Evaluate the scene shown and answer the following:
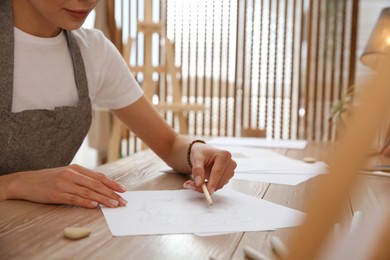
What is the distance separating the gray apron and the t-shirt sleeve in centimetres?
12

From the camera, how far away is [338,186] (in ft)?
0.78

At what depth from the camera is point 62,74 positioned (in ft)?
4.18

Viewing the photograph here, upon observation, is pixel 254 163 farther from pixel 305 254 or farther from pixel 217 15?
pixel 217 15

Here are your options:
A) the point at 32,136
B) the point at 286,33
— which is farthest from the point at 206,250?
the point at 286,33

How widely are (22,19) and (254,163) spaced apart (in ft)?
2.42

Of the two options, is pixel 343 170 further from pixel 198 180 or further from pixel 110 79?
pixel 110 79

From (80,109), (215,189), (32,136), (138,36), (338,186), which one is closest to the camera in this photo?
(338,186)

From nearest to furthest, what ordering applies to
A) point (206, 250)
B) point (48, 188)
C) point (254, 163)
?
point (206, 250) < point (48, 188) < point (254, 163)

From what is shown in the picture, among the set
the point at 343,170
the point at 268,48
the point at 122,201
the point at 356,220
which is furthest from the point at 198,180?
the point at 268,48

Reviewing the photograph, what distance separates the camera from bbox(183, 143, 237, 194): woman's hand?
0.94 m

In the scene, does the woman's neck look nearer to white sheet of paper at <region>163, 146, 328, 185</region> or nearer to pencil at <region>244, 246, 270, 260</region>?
white sheet of paper at <region>163, 146, 328, 185</region>

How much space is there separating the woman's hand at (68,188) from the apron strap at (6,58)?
0.31m

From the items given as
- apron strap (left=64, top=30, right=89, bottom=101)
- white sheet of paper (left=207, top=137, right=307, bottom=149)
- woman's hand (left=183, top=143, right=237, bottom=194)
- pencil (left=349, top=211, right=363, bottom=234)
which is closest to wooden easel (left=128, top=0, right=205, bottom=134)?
white sheet of paper (left=207, top=137, right=307, bottom=149)

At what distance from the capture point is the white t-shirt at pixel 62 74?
1.20 m
